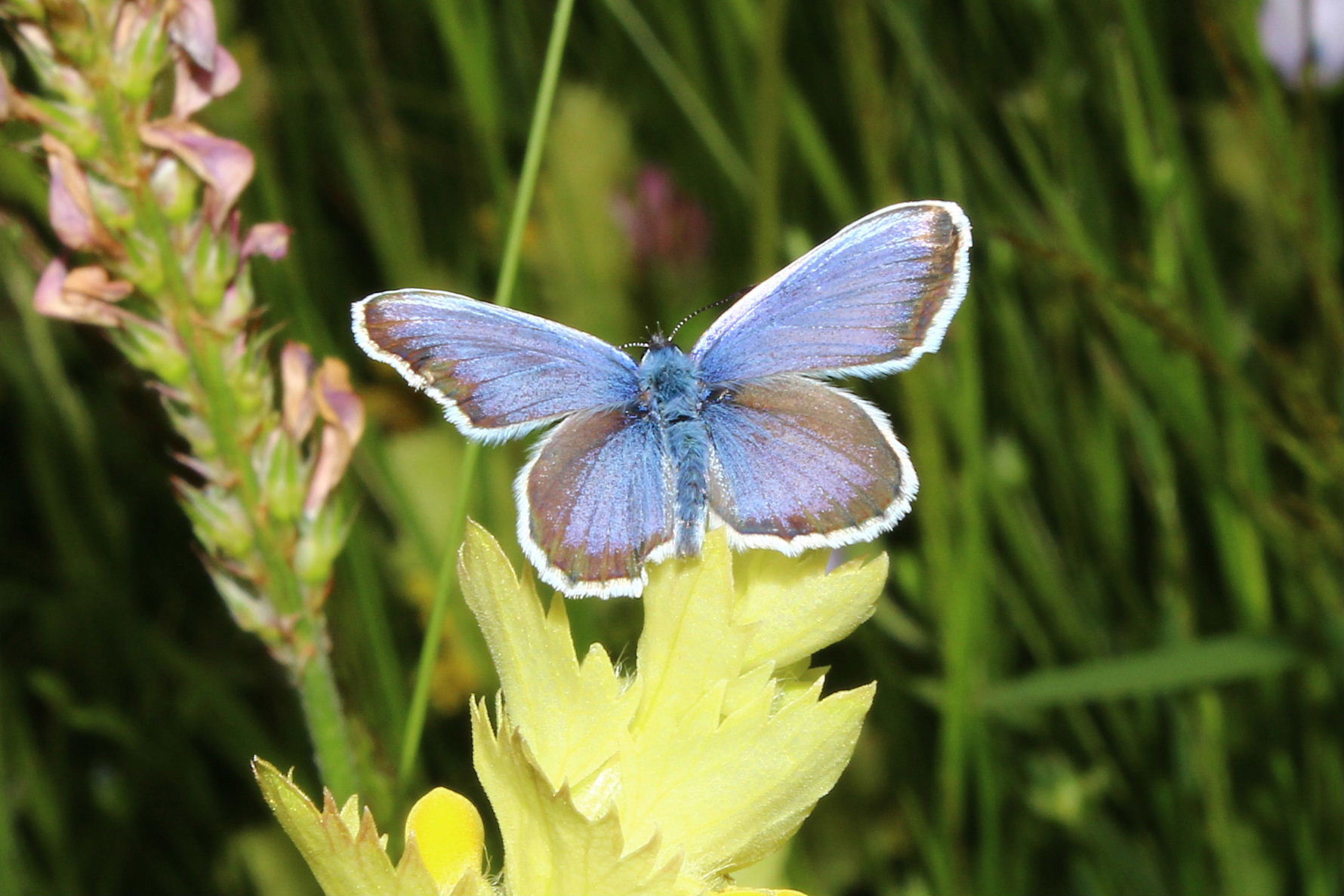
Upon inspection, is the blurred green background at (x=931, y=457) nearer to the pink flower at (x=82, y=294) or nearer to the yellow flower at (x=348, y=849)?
the pink flower at (x=82, y=294)

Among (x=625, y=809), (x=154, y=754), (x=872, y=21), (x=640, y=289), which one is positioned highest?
(x=872, y=21)

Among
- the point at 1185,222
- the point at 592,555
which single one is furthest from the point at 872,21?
the point at 592,555

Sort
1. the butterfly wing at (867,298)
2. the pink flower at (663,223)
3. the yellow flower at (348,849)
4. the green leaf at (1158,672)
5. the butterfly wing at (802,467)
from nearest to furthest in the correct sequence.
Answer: the yellow flower at (348,849), the butterfly wing at (802,467), the butterfly wing at (867,298), the green leaf at (1158,672), the pink flower at (663,223)

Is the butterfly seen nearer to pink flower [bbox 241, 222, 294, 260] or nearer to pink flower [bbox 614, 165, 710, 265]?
pink flower [bbox 241, 222, 294, 260]

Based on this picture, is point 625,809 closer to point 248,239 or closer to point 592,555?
point 592,555

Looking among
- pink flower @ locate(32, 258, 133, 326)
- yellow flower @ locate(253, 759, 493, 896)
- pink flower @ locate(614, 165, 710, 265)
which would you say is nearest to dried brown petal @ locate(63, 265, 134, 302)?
pink flower @ locate(32, 258, 133, 326)

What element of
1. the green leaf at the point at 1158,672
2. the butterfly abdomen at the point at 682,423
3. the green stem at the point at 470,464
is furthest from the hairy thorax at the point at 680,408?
the green leaf at the point at 1158,672

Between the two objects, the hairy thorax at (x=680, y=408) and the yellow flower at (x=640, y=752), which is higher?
the hairy thorax at (x=680, y=408)
